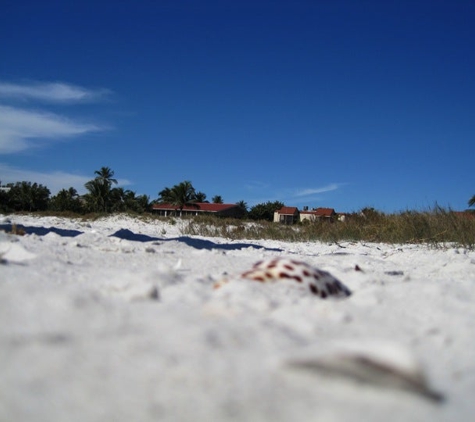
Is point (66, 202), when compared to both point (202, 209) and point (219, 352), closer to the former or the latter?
point (202, 209)

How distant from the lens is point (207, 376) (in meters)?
1.24

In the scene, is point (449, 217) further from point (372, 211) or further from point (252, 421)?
point (252, 421)

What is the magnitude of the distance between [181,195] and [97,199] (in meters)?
13.7

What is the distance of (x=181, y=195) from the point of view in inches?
2469

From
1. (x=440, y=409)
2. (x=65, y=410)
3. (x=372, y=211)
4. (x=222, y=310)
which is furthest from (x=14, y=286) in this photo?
(x=372, y=211)

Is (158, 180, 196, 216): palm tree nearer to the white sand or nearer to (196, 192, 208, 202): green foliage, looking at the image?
(196, 192, 208, 202): green foliage

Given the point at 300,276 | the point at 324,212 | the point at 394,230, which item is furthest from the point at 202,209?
the point at 300,276

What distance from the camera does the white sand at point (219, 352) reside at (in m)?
1.11

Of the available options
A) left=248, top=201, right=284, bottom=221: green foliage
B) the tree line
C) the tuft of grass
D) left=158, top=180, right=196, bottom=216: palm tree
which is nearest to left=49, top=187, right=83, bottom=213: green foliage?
the tree line

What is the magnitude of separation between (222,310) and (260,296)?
1.04 ft

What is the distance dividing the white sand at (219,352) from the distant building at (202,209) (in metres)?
57.3

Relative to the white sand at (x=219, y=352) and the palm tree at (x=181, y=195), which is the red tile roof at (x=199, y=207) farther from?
the white sand at (x=219, y=352)

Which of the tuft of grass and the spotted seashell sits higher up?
Answer: the tuft of grass

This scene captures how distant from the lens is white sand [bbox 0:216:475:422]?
1.11 m
